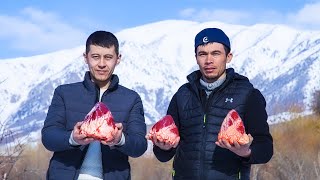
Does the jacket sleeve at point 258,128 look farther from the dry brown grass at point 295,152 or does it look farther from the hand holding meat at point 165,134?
the dry brown grass at point 295,152

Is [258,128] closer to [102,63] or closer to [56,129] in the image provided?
[102,63]

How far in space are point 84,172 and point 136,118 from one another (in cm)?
61

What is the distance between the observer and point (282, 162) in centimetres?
4847

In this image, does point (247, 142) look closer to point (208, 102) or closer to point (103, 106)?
point (208, 102)

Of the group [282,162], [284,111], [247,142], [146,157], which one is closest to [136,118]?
[247,142]

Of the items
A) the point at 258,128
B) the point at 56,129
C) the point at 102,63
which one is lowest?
the point at 56,129

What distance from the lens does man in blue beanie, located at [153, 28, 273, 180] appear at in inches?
206

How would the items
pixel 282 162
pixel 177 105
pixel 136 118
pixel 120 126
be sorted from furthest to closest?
pixel 282 162 < pixel 177 105 < pixel 136 118 < pixel 120 126

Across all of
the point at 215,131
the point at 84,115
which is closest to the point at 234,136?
the point at 215,131

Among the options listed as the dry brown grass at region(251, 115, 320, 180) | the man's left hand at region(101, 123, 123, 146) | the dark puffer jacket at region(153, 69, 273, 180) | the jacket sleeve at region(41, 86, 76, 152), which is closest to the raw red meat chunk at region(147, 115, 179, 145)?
the dark puffer jacket at region(153, 69, 273, 180)

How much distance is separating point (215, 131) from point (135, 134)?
0.65 meters

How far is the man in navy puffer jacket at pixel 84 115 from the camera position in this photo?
4.99 meters

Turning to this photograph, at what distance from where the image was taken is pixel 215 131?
207 inches

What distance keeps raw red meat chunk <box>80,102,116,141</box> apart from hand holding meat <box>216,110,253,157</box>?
81 centimetres
